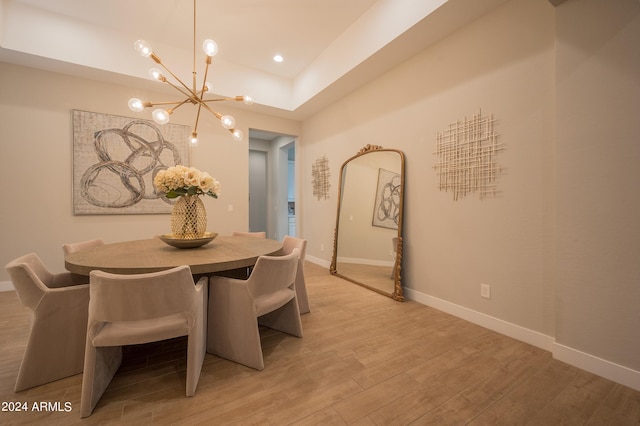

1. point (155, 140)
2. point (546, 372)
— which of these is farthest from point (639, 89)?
point (155, 140)

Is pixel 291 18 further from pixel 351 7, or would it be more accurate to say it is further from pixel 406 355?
pixel 406 355

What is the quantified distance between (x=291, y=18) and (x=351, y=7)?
0.69 meters

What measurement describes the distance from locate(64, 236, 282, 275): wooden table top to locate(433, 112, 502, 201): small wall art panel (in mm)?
1780

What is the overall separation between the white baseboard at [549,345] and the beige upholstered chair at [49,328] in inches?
113

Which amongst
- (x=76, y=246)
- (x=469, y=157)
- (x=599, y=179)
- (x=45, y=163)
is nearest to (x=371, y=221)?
(x=469, y=157)

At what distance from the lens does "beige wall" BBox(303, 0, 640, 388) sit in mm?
1501

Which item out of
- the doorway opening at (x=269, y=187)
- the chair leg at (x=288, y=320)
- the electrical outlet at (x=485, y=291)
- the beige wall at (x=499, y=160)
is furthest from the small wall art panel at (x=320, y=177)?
the electrical outlet at (x=485, y=291)

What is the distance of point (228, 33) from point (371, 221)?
2987 millimetres

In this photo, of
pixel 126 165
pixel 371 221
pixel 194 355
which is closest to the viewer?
pixel 194 355

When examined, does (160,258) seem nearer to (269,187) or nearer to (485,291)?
(485,291)

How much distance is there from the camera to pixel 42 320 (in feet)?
4.70

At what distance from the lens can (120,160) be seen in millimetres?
3471

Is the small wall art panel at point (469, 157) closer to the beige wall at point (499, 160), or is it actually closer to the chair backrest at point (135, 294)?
the beige wall at point (499, 160)

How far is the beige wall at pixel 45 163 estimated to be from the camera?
9.84 ft
